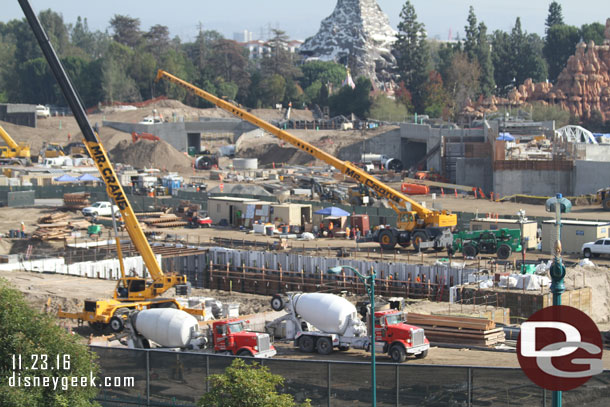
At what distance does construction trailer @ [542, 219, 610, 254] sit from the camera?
2000 inches

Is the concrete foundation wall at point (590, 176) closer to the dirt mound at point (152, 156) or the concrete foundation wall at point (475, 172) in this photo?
the concrete foundation wall at point (475, 172)

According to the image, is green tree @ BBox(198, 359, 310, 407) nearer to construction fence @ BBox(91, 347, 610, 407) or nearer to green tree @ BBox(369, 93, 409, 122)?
construction fence @ BBox(91, 347, 610, 407)

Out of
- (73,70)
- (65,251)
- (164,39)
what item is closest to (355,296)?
(65,251)

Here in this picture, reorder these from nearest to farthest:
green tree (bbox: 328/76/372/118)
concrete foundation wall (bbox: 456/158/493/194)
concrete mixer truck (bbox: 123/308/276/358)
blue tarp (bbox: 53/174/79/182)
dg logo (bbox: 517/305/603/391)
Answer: dg logo (bbox: 517/305/603/391)
concrete mixer truck (bbox: 123/308/276/358)
blue tarp (bbox: 53/174/79/182)
concrete foundation wall (bbox: 456/158/493/194)
green tree (bbox: 328/76/372/118)

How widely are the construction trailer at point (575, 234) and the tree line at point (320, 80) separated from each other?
74.9 metres

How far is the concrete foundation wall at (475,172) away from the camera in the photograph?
8625 centimetres

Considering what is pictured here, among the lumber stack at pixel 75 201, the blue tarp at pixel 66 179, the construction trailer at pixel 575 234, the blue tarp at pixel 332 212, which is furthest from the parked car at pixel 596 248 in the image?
the blue tarp at pixel 66 179

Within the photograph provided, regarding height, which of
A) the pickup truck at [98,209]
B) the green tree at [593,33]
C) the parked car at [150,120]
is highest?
the green tree at [593,33]

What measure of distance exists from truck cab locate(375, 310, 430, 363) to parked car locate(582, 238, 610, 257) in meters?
22.1

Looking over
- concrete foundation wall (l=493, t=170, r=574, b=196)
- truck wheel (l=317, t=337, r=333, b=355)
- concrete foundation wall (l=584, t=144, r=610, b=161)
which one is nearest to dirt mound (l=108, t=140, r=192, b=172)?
concrete foundation wall (l=493, t=170, r=574, b=196)

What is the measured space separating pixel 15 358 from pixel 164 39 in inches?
7171

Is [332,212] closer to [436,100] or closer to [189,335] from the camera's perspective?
[189,335]

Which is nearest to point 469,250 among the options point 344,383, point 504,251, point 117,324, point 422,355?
point 504,251

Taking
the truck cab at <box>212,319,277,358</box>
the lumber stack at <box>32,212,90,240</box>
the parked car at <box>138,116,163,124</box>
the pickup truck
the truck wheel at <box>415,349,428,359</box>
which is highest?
the parked car at <box>138,116,163,124</box>
